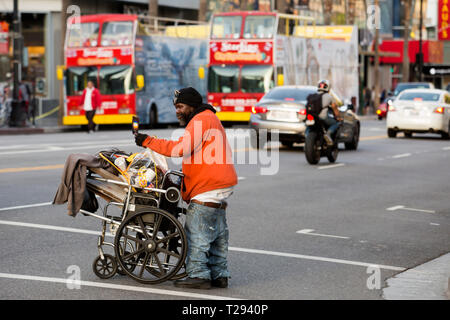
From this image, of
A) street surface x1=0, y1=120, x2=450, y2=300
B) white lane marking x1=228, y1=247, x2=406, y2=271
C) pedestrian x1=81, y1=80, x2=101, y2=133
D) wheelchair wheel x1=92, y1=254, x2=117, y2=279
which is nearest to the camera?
street surface x1=0, y1=120, x2=450, y2=300

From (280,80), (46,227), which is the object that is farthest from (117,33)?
(46,227)

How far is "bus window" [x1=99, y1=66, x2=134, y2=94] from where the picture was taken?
34250mm

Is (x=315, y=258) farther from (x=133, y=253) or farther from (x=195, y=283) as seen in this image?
(x=133, y=253)

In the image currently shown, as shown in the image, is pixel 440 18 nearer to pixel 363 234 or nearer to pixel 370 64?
pixel 370 64

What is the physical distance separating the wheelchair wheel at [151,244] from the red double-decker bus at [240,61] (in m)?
27.5

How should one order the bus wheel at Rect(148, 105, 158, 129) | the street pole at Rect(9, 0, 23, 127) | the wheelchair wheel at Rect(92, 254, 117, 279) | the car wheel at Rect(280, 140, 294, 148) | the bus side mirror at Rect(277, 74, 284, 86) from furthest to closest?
the bus wheel at Rect(148, 105, 158, 129)
the bus side mirror at Rect(277, 74, 284, 86)
the street pole at Rect(9, 0, 23, 127)
the car wheel at Rect(280, 140, 294, 148)
the wheelchair wheel at Rect(92, 254, 117, 279)

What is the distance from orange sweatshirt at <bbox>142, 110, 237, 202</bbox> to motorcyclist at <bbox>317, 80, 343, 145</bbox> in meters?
11.5

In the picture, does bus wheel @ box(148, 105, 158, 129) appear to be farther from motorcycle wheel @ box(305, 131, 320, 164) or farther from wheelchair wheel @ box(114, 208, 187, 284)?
wheelchair wheel @ box(114, 208, 187, 284)

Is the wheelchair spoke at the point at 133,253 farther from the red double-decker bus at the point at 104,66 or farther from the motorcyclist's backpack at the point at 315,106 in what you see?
the red double-decker bus at the point at 104,66

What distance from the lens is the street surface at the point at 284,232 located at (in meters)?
7.66

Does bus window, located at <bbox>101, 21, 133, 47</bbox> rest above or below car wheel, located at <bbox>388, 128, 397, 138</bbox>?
above

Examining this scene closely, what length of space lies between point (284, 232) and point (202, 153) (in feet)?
11.6

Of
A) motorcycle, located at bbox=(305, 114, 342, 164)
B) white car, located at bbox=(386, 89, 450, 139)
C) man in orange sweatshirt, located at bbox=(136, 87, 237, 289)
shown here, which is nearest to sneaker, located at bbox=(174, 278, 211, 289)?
man in orange sweatshirt, located at bbox=(136, 87, 237, 289)
